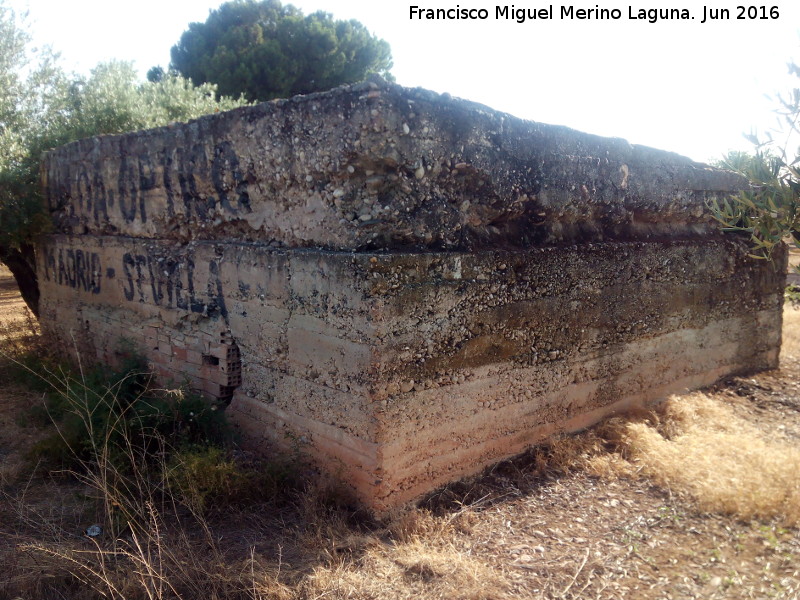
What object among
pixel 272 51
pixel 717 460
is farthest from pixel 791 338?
pixel 272 51

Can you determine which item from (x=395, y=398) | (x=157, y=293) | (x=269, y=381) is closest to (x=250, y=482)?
(x=269, y=381)

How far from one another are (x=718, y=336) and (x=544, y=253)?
10.1ft

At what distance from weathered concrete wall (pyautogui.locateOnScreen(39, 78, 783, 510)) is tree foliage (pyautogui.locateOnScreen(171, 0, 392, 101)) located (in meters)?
10.3

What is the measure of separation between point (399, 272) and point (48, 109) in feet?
22.7

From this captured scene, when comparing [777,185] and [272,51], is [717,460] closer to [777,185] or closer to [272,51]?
[777,185]

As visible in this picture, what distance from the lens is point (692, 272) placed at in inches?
228

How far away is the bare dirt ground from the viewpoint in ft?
9.85

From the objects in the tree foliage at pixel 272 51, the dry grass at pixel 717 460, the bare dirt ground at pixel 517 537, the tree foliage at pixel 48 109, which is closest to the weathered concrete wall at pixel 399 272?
the bare dirt ground at pixel 517 537

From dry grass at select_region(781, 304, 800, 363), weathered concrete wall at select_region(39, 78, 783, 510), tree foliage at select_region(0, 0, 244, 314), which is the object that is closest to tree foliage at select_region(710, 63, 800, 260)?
weathered concrete wall at select_region(39, 78, 783, 510)

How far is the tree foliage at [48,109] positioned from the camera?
6980 millimetres

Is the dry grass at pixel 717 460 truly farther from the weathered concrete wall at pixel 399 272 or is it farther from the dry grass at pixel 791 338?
the dry grass at pixel 791 338

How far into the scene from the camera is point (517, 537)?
3.53 metres

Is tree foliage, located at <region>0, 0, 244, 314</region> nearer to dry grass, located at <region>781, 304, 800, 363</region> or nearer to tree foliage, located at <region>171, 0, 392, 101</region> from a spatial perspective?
tree foliage, located at <region>171, 0, 392, 101</region>

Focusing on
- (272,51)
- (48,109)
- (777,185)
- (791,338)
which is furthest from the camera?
(272,51)
